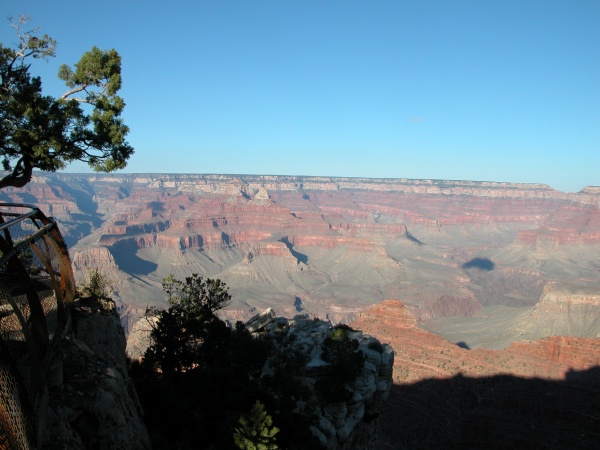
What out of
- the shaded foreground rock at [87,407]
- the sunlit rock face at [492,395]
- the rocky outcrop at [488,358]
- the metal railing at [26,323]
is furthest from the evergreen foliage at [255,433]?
the rocky outcrop at [488,358]

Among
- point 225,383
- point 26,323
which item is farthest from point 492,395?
point 26,323

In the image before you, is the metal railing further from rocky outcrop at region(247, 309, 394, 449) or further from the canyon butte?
the canyon butte

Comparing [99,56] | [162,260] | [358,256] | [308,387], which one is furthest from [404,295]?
[99,56]

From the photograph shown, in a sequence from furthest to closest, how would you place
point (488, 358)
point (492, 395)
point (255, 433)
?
point (488, 358) → point (492, 395) → point (255, 433)

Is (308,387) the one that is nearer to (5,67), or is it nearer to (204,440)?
(204,440)

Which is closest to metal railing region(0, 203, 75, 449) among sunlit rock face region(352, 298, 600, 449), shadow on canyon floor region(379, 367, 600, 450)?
shadow on canyon floor region(379, 367, 600, 450)

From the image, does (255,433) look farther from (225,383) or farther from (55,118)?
(55,118)
